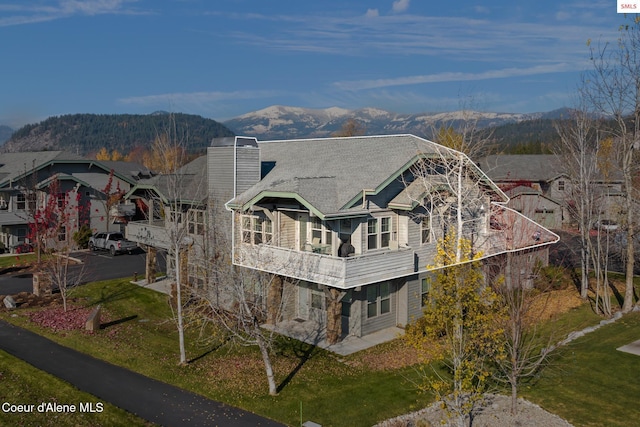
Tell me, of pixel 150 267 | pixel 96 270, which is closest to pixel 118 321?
pixel 150 267

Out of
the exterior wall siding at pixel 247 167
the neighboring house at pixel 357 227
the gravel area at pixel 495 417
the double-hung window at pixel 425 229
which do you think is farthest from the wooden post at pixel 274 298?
the gravel area at pixel 495 417

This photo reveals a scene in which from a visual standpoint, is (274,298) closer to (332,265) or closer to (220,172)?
(332,265)

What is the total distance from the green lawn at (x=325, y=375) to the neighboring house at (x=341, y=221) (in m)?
2.92

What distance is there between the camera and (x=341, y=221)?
24453 millimetres

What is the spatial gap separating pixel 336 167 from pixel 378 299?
21.9 ft

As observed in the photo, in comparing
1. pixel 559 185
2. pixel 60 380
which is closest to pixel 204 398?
pixel 60 380

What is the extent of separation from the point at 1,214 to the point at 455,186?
40.1 metres

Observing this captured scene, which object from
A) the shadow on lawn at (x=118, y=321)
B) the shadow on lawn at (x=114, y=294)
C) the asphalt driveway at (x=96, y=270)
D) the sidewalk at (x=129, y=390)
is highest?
the asphalt driveway at (x=96, y=270)

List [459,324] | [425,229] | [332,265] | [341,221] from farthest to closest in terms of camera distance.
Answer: [425,229]
[341,221]
[332,265]
[459,324]

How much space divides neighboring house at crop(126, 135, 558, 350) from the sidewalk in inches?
193

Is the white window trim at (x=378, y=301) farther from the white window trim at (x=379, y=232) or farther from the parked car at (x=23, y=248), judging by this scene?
the parked car at (x=23, y=248)

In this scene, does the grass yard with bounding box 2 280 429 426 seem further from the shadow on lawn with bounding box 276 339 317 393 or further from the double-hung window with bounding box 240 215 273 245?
the double-hung window with bounding box 240 215 273 245

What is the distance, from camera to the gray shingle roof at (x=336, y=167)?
23703 mm

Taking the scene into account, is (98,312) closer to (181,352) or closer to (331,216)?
(181,352)
